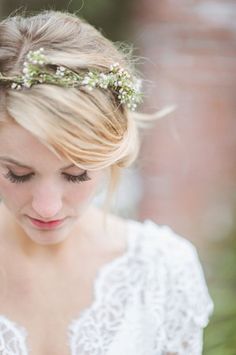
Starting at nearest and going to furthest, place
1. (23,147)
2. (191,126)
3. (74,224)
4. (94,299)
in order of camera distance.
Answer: (23,147), (74,224), (94,299), (191,126)

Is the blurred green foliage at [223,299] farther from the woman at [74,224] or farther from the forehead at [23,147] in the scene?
the forehead at [23,147]

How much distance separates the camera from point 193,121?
14.9 feet

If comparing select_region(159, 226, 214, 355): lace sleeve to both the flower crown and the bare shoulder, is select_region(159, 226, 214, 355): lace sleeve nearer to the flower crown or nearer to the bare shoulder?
the bare shoulder

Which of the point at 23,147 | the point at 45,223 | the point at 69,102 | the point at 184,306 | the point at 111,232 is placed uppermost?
the point at 69,102

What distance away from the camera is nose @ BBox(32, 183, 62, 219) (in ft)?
7.12

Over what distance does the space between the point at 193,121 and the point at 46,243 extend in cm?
233

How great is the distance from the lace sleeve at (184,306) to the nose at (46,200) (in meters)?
0.64

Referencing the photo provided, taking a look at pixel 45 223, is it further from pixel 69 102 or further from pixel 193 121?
pixel 193 121

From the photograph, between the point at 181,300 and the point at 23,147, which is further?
the point at 181,300

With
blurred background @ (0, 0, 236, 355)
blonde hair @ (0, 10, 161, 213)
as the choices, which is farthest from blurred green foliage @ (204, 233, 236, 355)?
blonde hair @ (0, 10, 161, 213)

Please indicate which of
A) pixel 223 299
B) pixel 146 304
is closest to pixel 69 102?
pixel 146 304

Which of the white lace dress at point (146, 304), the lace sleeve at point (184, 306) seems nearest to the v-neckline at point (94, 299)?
the white lace dress at point (146, 304)

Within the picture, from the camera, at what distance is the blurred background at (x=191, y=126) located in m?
4.47

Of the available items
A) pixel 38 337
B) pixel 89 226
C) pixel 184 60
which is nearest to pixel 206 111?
pixel 184 60
